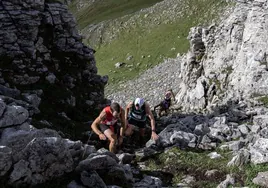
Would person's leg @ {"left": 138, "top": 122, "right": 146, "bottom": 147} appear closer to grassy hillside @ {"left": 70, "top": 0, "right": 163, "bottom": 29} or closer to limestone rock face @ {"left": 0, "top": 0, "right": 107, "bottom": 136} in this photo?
limestone rock face @ {"left": 0, "top": 0, "right": 107, "bottom": 136}

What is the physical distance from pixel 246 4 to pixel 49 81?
20.3m

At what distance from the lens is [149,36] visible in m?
90.3

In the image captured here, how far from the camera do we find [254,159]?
1363 cm

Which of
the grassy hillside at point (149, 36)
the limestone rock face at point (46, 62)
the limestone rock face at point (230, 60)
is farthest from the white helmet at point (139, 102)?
the grassy hillside at point (149, 36)

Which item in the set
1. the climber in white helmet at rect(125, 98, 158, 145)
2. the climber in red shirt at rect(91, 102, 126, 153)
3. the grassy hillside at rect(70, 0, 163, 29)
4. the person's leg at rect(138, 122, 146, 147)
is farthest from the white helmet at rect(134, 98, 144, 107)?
the grassy hillside at rect(70, 0, 163, 29)

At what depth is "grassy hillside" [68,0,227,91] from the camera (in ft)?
252

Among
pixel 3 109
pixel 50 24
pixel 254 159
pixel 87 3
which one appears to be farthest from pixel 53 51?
pixel 87 3

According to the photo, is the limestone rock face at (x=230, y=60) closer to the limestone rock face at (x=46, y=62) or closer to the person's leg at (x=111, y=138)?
the limestone rock face at (x=46, y=62)

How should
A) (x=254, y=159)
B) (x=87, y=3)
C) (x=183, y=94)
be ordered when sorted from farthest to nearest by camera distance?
(x=87, y=3) < (x=183, y=94) < (x=254, y=159)

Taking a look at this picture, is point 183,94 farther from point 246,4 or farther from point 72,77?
point 72,77

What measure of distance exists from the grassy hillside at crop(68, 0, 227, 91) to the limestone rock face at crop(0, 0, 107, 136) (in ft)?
144

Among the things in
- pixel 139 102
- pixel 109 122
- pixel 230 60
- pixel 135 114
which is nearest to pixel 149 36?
pixel 230 60

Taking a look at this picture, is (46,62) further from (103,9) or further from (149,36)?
(103,9)

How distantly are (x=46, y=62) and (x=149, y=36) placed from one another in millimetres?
67061
